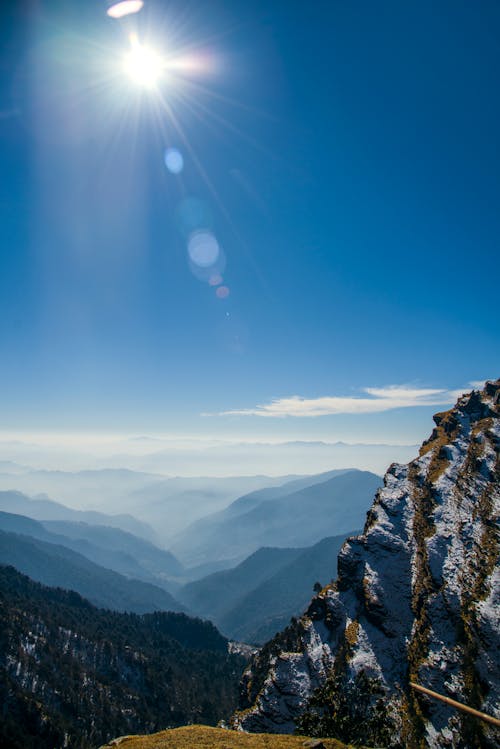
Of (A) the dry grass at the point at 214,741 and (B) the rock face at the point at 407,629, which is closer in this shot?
(A) the dry grass at the point at 214,741

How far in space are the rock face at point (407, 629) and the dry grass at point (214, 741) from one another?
27142mm

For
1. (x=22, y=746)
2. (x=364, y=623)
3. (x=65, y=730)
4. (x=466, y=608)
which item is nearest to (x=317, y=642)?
(x=364, y=623)

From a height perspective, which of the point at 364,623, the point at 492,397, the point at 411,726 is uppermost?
the point at 492,397

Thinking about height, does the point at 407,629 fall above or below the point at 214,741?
below

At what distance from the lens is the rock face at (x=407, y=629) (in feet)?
284

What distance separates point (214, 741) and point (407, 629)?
3062 inches

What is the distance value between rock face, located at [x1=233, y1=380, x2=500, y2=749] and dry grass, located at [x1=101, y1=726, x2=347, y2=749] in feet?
89.0

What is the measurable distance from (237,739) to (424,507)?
10774cm

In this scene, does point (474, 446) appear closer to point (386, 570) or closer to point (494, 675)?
point (386, 570)

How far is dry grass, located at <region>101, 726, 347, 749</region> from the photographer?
53.9 meters

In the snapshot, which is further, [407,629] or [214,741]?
[407,629]

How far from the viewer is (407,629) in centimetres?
11238

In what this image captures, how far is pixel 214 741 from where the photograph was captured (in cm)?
5706

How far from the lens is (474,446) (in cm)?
16088
